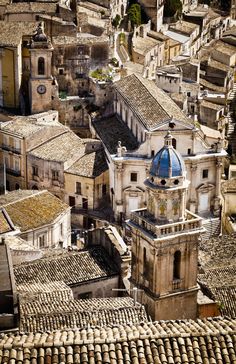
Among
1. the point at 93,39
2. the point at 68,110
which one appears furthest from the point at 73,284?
Result: the point at 93,39

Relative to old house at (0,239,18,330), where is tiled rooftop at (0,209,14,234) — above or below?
below

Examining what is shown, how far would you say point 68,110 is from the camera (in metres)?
50.2

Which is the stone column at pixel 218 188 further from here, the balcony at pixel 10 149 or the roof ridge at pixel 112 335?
the roof ridge at pixel 112 335

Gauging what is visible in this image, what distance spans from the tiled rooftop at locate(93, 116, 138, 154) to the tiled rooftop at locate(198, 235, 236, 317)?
8.03m

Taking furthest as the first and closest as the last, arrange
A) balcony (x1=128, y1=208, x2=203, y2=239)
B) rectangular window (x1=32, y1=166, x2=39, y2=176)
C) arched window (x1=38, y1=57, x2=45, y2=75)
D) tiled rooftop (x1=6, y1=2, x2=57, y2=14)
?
tiled rooftop (x1=6, y1=2, x2=57, y2=14), arched window (x1=38, y1=57, x2=45, y2=75), rectangular window (x1=32, y1=166, x2=39, y2=176), balcony (x1=128, y1=208, x2=203, y2=239)

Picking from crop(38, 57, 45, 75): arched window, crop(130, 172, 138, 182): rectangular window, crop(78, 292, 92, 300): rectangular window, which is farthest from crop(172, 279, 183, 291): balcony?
crop(38, 57, 45, 75): arched window

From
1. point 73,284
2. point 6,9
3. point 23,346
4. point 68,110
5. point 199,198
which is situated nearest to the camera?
point 23,346

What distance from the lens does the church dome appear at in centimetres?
2698

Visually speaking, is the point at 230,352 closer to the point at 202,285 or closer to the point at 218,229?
the point at 202,285

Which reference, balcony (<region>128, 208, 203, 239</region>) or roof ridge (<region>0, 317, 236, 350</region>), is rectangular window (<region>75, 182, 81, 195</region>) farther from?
roof ridge (<region>0, 317, 236, 350</region>)

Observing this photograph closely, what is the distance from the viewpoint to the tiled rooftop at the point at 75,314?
74.2 ft

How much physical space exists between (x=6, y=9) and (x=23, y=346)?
145 feet

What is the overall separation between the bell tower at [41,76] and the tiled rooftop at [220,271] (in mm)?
16069

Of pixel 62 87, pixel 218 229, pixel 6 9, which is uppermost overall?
pixel 6 9
